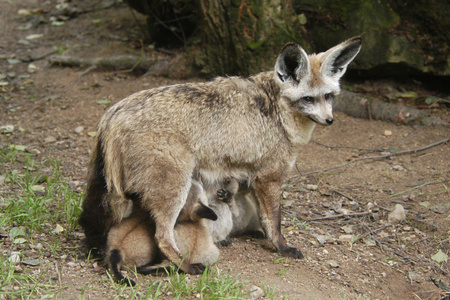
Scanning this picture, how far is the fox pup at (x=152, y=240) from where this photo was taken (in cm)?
408

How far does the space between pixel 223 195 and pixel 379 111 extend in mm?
3658

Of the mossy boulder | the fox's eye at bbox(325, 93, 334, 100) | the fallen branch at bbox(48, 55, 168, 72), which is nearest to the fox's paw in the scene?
the fox's eye at bbox(325, 93, 334, 100)

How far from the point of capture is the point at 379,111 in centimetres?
746

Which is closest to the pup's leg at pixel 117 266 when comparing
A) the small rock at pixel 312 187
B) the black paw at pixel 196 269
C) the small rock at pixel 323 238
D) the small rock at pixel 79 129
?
the black paw at pixel 196 269

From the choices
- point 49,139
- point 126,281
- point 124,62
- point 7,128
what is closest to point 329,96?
point 126,281

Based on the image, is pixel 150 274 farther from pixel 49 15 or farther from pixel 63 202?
pixel 49 15

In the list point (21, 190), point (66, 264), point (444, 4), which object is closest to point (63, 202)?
point (21, 190)

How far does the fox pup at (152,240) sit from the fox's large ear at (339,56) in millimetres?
1698

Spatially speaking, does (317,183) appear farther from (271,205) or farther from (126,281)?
(126,281)

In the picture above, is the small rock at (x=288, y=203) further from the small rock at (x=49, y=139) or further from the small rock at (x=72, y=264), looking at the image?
the small rock at (x=49, y=139)

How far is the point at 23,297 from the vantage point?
3.62 m

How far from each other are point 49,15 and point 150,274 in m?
8.61

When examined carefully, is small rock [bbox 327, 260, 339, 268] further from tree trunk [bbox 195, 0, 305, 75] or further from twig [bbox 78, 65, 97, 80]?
twig [bbox 78, 65, 97, 80]

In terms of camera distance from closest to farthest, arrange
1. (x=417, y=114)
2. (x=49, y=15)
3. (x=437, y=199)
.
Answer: (x=437, y=199) < (x=417, y=114) < (x=49, y=15)
